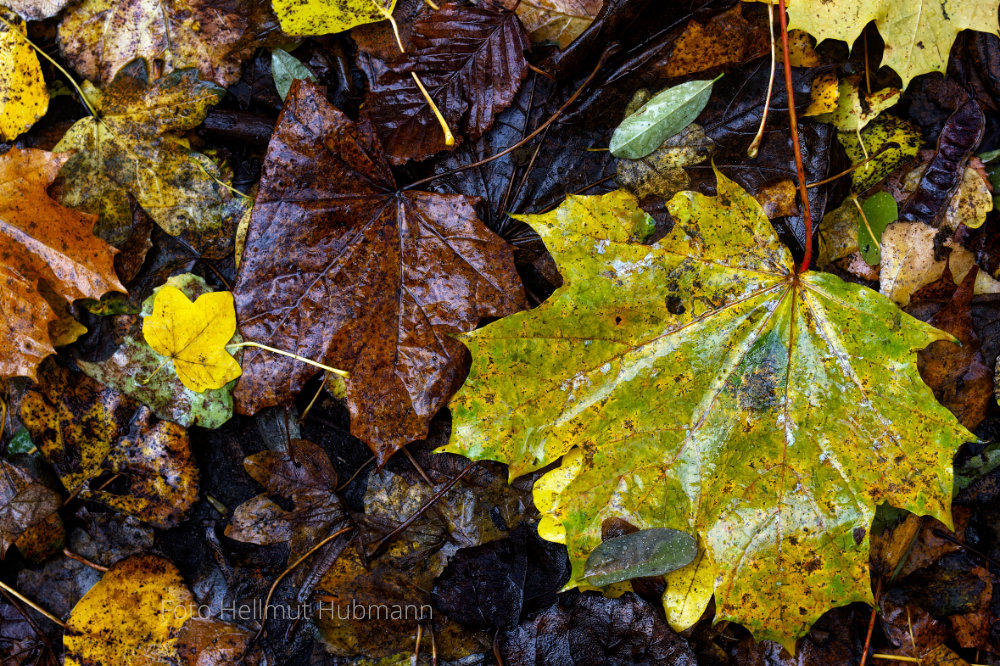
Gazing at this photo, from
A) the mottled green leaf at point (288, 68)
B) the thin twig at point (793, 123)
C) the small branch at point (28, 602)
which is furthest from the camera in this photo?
the small branch at point (28, 602)

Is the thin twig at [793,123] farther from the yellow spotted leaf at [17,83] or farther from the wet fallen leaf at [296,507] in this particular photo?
the yellow spotted leaf at [17,83]

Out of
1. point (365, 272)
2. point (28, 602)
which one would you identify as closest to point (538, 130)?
point (365, 272)

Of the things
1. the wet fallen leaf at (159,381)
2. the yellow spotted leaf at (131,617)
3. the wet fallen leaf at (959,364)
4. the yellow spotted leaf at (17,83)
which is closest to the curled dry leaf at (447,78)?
the wet fallen leaf at (159,381)

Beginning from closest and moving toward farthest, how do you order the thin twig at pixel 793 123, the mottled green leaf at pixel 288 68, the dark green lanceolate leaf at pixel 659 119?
the thin twig at pixel 793 123 < the dark green lanceolate leaf at pixel 659 119 < the mottled green leaf at pixel 288 68

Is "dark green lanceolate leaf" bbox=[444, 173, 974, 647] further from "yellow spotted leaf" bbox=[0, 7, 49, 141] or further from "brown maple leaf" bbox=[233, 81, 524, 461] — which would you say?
"yellow spotted leaf" bbox=[0, 7, 49, 141]

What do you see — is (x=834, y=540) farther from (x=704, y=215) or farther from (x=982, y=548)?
(x=704, y=215)

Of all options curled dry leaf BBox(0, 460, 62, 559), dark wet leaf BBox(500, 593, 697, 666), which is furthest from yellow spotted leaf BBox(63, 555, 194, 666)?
dark wet leaf BBox(500, 593, 697, 666)

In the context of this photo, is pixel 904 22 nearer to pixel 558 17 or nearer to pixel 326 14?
pixel 558 17
